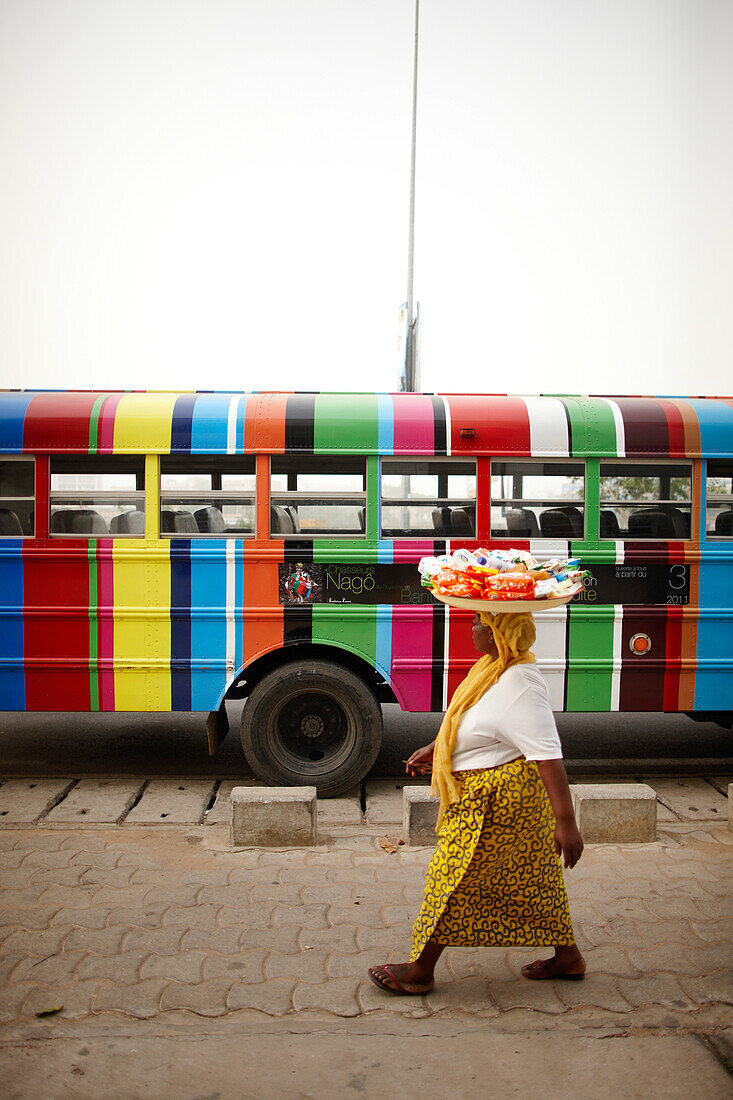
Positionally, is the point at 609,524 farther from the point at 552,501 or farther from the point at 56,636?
the point at 56,636

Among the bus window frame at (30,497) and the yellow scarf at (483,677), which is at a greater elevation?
the bus window frame at (30,497)

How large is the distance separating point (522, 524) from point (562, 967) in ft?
9.14

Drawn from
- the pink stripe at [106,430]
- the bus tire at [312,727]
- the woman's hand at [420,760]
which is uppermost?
the pink stripe at [106,430]

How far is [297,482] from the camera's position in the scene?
5246 millimetres

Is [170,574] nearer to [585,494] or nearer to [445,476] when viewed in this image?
[445,476]

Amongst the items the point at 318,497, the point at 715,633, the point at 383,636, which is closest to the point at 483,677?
the point at 383,636

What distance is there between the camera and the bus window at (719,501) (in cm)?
541

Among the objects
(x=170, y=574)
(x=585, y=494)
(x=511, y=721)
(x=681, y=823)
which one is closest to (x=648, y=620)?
(x=585, y=494)

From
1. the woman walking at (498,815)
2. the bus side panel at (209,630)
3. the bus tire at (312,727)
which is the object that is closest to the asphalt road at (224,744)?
the bus tire at (312,727)

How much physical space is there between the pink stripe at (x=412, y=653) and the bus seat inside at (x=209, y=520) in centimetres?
125

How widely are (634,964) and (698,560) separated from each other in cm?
281

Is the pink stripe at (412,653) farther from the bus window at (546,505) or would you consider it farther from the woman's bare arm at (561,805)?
the woman's bare arm at (561,805)

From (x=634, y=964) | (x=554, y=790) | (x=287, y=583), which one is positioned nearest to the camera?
(x=554, y=790)

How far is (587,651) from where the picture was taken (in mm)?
5328
